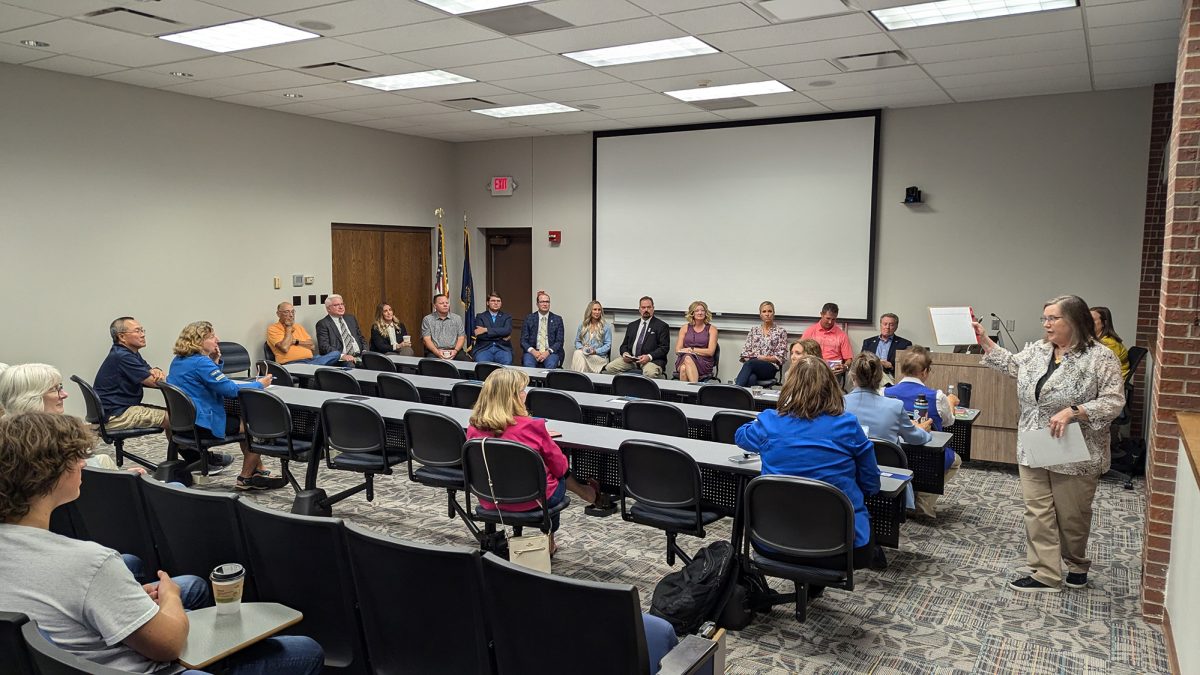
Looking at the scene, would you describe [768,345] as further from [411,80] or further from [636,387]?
[411,80]

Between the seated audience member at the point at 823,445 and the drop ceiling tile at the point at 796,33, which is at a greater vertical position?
the drop ceiling tile at the point at 796,33

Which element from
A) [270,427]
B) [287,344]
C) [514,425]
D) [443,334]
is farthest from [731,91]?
[287,344]

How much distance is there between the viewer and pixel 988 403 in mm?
6750

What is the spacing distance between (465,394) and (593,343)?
170 inches

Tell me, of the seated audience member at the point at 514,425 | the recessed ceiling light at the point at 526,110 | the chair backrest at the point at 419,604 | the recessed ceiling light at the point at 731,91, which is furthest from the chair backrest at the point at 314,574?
the recessed ceiling light at the point at 526,110

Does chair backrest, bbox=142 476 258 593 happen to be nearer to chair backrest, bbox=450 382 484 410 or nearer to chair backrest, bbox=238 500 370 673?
chair backrest, bbox=238 500 370 673

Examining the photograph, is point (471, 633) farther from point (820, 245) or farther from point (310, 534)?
point (820, 245)

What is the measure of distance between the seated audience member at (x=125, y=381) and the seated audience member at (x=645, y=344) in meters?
5.11

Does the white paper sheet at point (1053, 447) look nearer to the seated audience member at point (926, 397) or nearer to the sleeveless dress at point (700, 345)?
the seated audience member at point (926, 397)

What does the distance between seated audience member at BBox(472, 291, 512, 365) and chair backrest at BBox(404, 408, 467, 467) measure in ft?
17.5

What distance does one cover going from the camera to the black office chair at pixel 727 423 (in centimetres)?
468

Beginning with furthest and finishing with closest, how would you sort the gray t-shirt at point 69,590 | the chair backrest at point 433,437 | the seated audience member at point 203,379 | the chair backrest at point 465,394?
the chair backrest at point 465,394, the seated audience member at point 203,379, the chair backrest at point 433,437, the gray t-shirt at point 69,590

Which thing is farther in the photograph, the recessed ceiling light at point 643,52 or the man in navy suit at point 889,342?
the man in navy suit at point 889,342

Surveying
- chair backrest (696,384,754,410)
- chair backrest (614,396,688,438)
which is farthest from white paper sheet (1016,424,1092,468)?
chair backrest (696,384,754,410)
